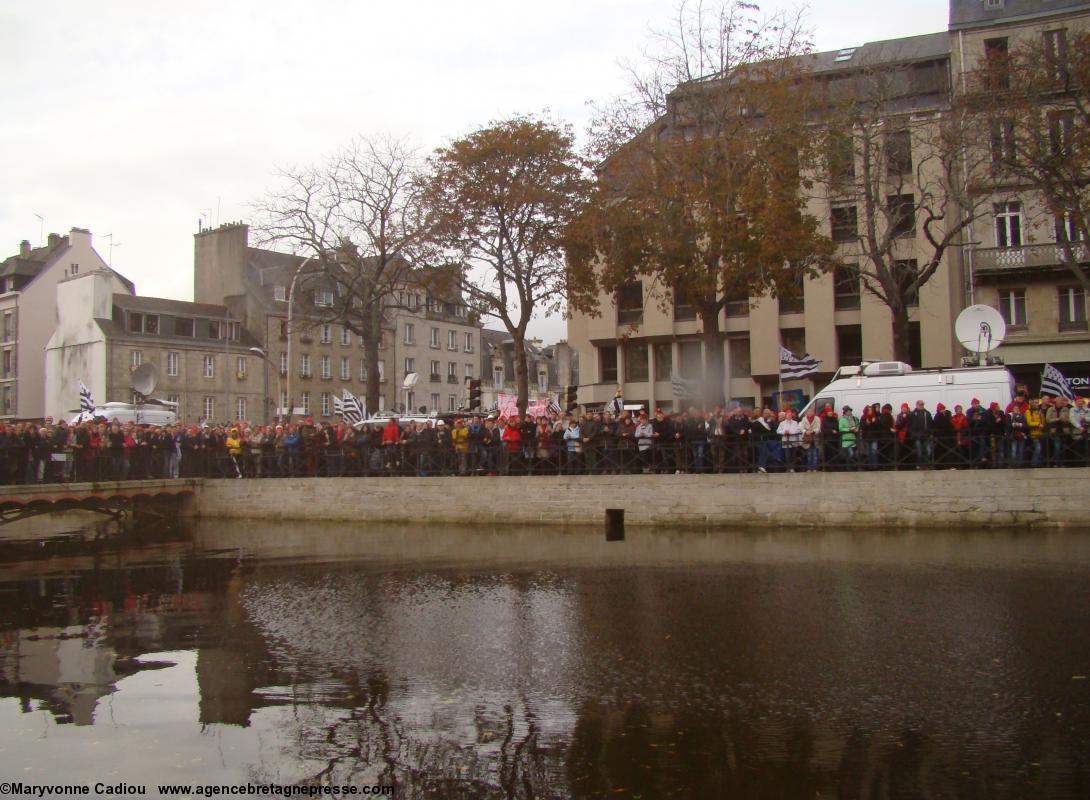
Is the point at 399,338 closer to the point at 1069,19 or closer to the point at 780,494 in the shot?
the point at 1069,19

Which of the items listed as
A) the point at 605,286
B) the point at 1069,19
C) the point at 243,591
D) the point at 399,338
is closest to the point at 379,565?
the point at 243,591

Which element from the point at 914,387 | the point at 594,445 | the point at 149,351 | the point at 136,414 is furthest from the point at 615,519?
the point at 149,351

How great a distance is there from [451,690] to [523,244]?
912 inches

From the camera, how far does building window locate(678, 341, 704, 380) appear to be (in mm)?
47062

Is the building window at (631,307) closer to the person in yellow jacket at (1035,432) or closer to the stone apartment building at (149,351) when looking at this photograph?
the stone apartment building at (149,351)

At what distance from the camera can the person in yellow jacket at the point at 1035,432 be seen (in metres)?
19.1

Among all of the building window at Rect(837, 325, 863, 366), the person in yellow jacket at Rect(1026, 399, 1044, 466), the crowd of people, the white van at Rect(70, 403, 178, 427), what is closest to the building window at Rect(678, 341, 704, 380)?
the building window at Rect(837, 325, 863, 366)

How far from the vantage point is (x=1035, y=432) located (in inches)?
759

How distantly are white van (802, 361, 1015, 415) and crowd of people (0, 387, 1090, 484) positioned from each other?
0.33 m

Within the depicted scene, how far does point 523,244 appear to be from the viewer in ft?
99.3

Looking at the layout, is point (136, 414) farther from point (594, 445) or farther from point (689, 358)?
point (689, 358)

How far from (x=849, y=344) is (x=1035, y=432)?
26.1m

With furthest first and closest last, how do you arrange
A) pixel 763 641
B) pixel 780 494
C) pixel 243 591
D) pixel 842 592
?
pixel 780 494
pixel 243 591
pixel 842 592
pixel 763 641

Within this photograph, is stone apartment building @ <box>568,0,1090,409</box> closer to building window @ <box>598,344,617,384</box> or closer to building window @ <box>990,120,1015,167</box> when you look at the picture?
building window @ <box>598,344,617,384</box>
